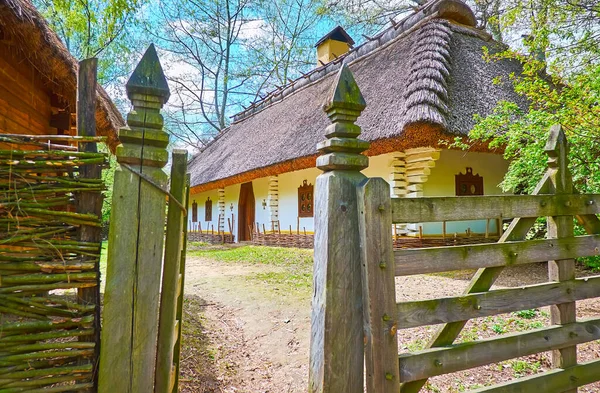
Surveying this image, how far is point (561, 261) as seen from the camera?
1.98 m

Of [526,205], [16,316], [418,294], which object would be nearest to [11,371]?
[16,316]

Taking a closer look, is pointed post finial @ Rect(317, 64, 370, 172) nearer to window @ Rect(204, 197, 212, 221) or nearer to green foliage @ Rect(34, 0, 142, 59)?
green foliage @ Rect(34, 0, 142, 59)

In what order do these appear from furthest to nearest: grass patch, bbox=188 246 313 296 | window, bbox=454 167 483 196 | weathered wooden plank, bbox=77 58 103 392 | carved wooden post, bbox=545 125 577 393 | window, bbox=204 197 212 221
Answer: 1. window, bbox=204 197 212 221
2. window, bbox=454 167 483 196
3. grass patch, bbox=188 246 313 296
4. carved wooden post, bbox=545 125 577 393
5. weathered wooden plank, bbox=77 58 103 392

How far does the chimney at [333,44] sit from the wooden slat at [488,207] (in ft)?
46.9

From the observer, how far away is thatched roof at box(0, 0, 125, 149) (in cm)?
321

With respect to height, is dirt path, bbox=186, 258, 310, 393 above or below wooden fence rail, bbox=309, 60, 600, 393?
below

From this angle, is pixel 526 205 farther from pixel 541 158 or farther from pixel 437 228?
pixel 437 228

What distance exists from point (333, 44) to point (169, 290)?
15.5m

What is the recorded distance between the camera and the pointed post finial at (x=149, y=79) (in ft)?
4.35

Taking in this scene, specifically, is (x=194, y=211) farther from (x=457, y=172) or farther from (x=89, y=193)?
(x=89, y=193)

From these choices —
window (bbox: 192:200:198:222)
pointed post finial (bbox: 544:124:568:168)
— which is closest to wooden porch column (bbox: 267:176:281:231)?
window (bbox: 192:200:198:222)

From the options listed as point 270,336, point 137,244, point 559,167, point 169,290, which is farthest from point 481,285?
point 270,336

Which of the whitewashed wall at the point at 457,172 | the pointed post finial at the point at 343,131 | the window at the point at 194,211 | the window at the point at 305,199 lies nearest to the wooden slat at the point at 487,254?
the pointed post finial at the point at 343,131

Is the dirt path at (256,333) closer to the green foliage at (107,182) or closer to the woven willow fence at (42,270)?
the woven willow fence at (42,270)
